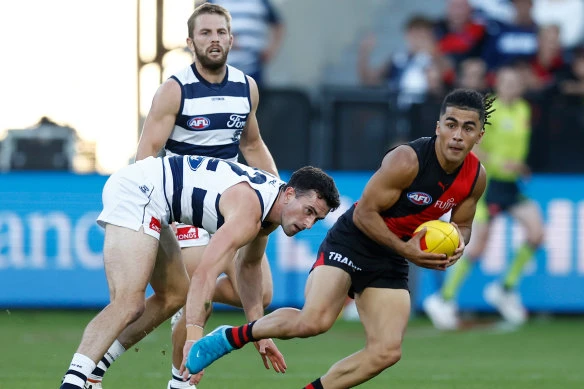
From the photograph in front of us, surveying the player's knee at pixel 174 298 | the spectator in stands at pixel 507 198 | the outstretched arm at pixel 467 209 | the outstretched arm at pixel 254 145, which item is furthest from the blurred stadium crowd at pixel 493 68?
the player's knee at pixel 174 298

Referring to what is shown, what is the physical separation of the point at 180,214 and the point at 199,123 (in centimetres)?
120

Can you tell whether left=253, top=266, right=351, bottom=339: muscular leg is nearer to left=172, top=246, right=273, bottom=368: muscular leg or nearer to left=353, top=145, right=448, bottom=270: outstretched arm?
left=353, top=145, right=448, bottom=270: outstretched arm

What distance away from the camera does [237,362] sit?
12.0m

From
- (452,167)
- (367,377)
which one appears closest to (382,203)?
(452,167)

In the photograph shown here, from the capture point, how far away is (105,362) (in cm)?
897

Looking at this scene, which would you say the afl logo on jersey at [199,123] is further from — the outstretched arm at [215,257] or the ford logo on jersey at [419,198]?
the ford logo on jersey at [419,198]

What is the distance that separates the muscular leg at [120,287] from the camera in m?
7.95

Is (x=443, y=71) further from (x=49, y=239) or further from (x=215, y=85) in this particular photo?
(x=215, y=85)

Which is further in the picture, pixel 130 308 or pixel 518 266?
pixel 518 266

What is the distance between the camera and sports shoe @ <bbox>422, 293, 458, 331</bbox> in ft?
48.1

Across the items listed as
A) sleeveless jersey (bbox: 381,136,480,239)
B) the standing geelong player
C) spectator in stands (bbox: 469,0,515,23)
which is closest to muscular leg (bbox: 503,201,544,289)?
spectator in stands (bbox: 469,0,515,23)

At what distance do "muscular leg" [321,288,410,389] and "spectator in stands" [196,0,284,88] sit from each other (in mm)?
7250

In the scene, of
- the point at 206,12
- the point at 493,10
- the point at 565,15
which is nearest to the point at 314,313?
the point at 206,12

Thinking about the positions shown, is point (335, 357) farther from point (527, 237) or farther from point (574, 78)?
point (574, 78)
